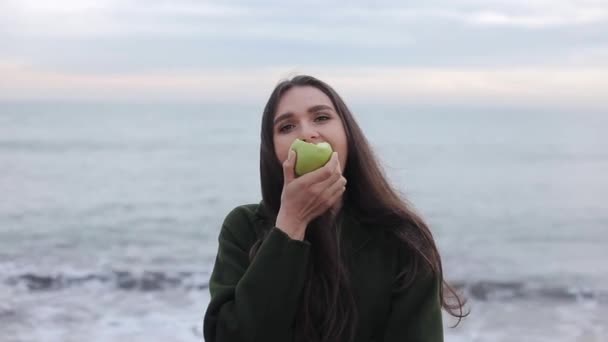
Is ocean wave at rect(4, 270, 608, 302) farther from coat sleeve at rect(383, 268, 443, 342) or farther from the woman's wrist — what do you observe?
the woman's wrist

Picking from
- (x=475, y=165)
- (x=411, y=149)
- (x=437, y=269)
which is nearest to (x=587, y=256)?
(x=437, y=269)

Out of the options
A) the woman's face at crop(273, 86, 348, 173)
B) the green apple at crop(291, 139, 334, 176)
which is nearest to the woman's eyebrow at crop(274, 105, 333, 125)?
the woman's face at crop(273, 86, 348, 173)

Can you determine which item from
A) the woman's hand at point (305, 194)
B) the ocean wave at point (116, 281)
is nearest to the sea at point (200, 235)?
the ocean wave at point (116, 281)

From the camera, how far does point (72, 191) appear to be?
23.8 m

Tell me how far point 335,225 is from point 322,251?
115 mm

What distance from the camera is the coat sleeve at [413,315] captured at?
2240 millimetres

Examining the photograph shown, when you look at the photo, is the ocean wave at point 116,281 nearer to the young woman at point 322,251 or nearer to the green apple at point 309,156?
the young woman at point 322,251

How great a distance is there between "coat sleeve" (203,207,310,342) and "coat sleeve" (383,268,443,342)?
270 millimetres

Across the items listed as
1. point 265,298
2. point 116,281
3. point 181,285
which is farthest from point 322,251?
point 116,281

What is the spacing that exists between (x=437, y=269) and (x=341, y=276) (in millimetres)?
285

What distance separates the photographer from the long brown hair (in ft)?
7.25

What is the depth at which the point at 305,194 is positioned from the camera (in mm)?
2170

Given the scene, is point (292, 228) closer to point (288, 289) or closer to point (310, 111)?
point (288, 289)

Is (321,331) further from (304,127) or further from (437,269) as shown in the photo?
(304,127)
